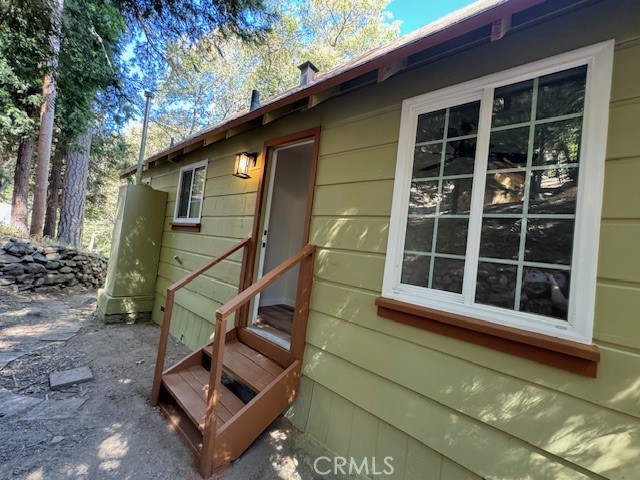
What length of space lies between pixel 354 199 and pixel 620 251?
4.88ft

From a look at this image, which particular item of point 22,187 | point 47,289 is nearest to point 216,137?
point 47,289

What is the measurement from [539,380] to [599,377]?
0.22m

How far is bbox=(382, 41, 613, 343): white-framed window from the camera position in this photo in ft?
4.67

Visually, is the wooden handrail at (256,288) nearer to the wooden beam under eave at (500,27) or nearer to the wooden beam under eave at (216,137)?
the wooden beam under eave at (500,27)

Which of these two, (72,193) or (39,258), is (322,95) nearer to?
(39,258)

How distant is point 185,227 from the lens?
465 cm

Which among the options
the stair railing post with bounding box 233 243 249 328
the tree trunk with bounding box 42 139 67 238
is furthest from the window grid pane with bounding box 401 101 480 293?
the tree trunk with bounding box 42 139 67 238

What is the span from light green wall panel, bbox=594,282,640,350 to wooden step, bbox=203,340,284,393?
2016mm

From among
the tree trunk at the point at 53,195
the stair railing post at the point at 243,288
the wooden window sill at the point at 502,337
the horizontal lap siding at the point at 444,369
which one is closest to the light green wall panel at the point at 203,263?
the stair railing post at the point at 243,288

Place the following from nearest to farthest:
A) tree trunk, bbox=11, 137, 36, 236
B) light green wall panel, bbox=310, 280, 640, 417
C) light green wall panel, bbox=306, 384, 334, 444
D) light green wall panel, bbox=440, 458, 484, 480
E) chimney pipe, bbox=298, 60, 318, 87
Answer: light green wall panel, bbox=310, 280, 640, 417, light green wall panel, bbox=440, 458, 484, 480, light green wall panel, bbox=306, 384, 334, 444, chimney pipe, bbox=298, 60, 318, 87, tree trunk, bbox=11, 137, 36, 236

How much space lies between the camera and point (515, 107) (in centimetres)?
170

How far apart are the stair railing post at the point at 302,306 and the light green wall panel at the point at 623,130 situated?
187cm

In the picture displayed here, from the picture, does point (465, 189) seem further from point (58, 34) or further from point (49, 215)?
point (49, 215)

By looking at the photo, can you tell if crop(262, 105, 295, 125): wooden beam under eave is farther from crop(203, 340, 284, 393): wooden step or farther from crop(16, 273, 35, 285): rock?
crop(16, 273, 35, 285): rock
